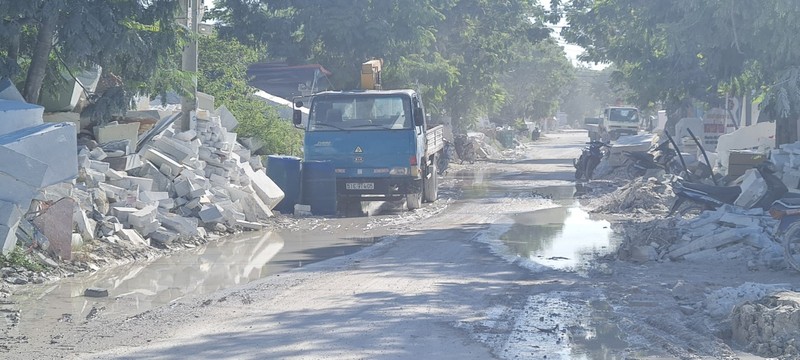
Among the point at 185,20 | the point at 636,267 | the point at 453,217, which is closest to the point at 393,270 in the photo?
the point at 636,267

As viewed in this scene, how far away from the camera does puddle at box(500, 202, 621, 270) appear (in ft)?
48.3

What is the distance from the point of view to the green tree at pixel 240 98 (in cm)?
2542

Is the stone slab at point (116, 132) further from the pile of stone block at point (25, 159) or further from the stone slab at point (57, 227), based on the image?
the stone slab at point (57, 227)

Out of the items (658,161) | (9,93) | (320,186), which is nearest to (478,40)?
(658,161)

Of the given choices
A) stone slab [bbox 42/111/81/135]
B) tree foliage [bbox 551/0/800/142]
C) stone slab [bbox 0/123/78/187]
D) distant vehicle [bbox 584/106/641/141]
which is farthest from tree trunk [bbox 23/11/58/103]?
distant vehicle [bbox 584/106/641/141]

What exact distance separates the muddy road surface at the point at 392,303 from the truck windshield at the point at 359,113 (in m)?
4.14

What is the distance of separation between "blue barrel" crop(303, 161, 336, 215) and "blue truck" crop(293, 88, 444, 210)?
16.4 inches

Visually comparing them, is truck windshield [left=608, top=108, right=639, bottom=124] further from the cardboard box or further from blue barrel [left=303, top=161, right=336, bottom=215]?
blue barrel [left=303, top=161, right=336, bottom=215]

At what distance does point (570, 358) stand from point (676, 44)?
40.6 ft

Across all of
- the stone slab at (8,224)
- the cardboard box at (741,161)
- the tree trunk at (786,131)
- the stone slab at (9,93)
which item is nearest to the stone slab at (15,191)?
the stone slab at (8,224)

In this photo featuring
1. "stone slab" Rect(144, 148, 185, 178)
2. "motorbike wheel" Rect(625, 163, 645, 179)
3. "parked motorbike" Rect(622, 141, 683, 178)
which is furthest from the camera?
"motorbike wheel" Rect(625, 163, 645, 179)

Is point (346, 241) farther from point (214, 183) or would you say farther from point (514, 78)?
point (514, 78)

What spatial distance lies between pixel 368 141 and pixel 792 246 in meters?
10.3

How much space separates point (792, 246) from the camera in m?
12.6
